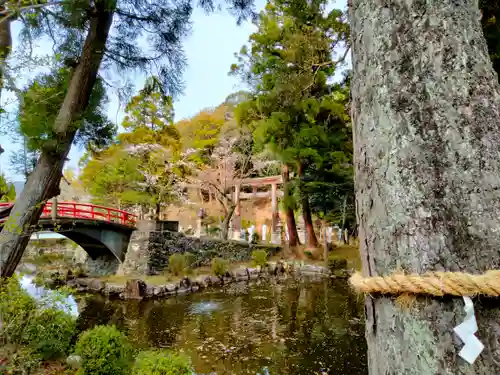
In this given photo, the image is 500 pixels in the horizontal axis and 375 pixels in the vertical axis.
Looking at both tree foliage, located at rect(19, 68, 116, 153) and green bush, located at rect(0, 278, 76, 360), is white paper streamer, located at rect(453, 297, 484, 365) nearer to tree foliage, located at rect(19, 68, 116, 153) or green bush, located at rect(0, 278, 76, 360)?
tree foliage, located at rect(19, 68, 116, 153)

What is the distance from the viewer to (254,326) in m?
6.05

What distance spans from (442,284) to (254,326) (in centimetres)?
606

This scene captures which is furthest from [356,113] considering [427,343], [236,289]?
[236,289]

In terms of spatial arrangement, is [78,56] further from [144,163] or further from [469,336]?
[144,163]

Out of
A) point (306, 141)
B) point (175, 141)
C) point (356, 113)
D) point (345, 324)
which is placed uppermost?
point (175, 141)

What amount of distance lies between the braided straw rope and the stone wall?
11445 mm

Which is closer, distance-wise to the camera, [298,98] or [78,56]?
[78,56]

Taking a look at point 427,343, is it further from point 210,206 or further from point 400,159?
point 210,206

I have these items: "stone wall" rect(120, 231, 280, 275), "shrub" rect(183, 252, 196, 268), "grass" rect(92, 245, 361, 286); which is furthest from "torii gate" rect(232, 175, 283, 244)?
"shrub" rect(183, 252, 196, 268)

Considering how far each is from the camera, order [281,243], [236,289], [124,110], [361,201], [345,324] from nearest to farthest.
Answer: [361,201] < [124,110] < [345,324] < [236,289] < [281,243]

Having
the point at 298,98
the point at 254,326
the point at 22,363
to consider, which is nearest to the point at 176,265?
the point at 254,326

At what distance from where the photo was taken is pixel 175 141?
15180mm

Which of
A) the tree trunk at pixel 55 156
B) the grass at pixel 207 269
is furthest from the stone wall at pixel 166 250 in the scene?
the tree trunk at pixel 55 156

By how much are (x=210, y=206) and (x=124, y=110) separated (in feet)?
52.4
